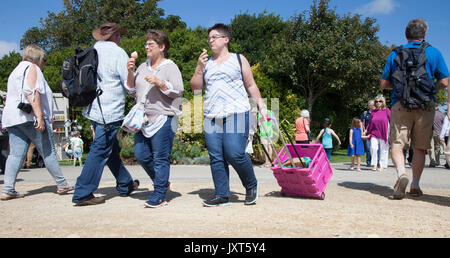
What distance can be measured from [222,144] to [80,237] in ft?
5.93

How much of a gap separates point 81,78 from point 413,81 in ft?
13.0

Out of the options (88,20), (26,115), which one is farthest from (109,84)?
(88,20)

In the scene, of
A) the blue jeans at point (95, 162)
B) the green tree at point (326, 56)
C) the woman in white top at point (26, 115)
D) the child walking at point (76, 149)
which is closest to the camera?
the blue jeans at point (95, 162)

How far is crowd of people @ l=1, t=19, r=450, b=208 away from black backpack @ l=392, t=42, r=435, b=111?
94mm

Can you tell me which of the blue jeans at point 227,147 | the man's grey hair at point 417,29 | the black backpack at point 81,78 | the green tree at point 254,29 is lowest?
the blue jeans at point 227,147

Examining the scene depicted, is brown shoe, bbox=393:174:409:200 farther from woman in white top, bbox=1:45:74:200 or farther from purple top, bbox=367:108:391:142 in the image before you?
woman in white top, bbox=1:45:74:200

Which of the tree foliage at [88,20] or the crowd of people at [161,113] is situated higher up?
the tree foliage at [88,20]

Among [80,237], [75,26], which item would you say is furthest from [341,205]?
[75,26]

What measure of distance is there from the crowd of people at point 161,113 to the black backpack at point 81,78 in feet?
0.33

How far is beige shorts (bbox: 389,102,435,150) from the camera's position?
14.7 feet

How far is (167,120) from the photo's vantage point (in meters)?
4.10

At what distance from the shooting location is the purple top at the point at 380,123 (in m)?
8.45

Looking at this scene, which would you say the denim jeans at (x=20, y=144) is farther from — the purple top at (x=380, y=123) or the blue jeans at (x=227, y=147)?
the purple top at (x=380, y=123)

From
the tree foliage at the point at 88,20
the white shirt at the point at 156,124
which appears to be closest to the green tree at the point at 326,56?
the white shirt at the point at 156,124
